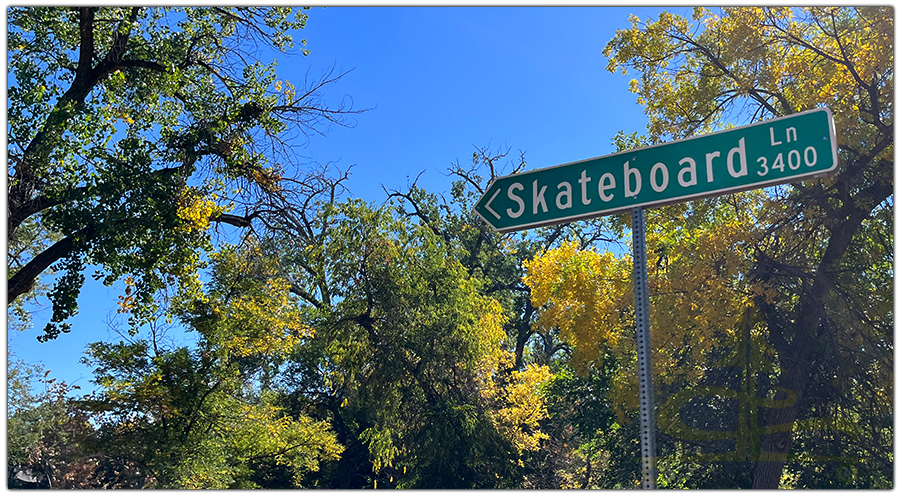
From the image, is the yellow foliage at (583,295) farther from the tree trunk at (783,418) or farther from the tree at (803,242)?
the tree trunk at (783,418)

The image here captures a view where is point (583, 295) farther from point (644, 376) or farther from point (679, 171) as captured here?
point (644, 376)

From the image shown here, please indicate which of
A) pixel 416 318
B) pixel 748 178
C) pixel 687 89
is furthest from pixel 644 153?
pixel 416 318

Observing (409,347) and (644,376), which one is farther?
(409,347)

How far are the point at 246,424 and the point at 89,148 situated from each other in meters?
10.8

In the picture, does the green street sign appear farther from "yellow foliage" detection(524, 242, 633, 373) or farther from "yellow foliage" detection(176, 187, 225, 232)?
"yellow foliage" detection(524, 242, 633, 373)

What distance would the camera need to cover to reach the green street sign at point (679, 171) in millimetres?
2543

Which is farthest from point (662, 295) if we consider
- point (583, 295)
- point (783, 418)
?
point (783, 418)

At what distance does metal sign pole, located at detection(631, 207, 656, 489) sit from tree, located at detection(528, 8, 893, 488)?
1023 centimetres

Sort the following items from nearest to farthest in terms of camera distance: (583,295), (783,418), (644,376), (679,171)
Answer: (644,376), (679,171), (783,418), (583,295)

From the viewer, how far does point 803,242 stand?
12.8 metres

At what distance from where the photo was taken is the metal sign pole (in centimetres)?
237

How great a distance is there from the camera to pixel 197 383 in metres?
16.1

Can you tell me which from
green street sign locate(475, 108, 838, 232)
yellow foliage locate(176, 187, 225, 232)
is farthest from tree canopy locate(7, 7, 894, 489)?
green street sign locate(475, 108, 838, 232)

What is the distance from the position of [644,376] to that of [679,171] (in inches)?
34.5
